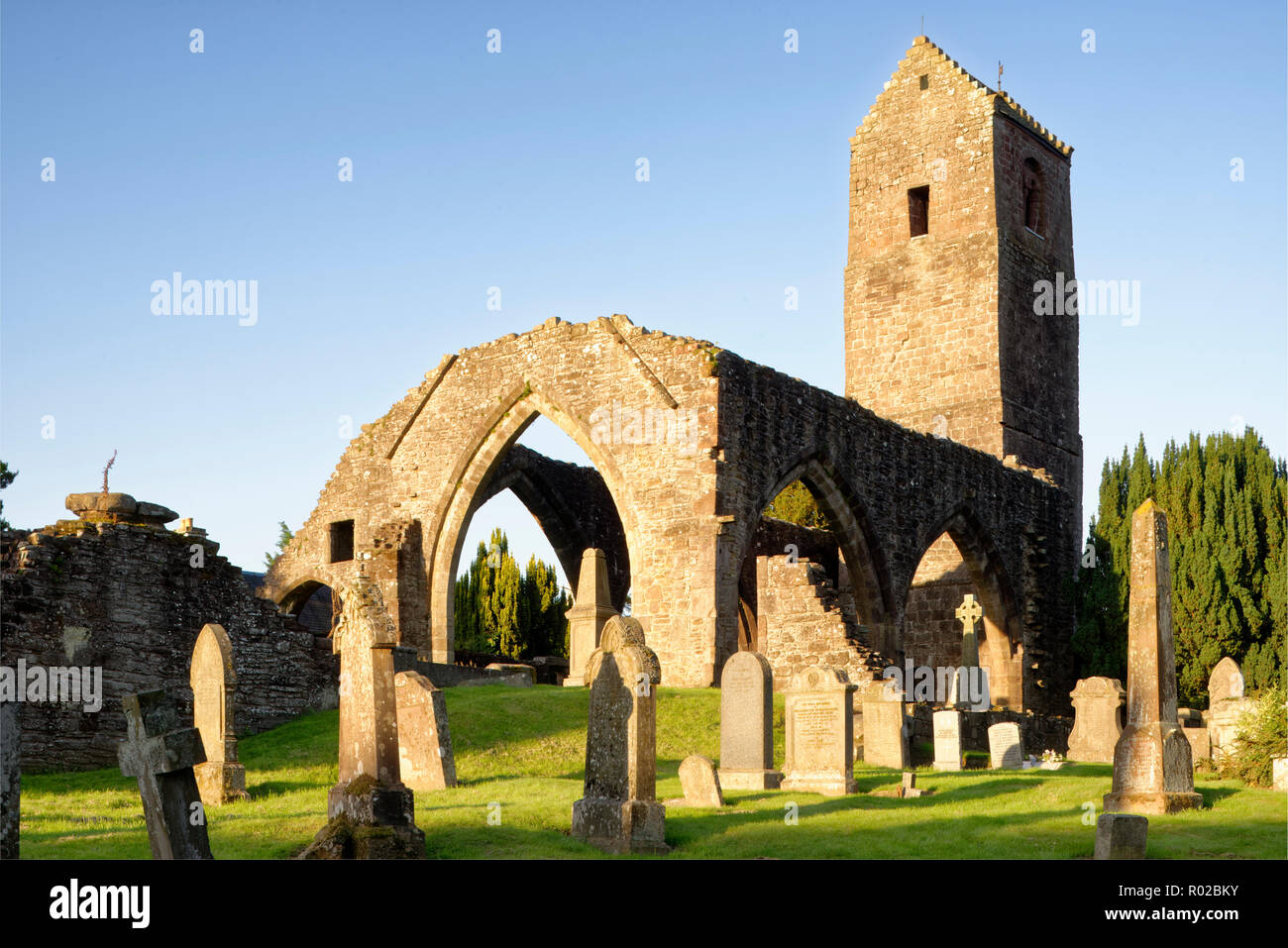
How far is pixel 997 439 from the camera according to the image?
32.3 meters

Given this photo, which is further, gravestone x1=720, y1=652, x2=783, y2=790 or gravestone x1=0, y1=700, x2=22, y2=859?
gravestone x1=720, y1=652, x2=783, y2=790

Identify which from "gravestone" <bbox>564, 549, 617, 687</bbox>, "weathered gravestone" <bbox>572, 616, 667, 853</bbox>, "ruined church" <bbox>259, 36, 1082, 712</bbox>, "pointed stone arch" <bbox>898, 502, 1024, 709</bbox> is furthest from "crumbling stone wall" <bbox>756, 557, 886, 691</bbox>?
"weathered gravestone" <bbox>572, 616, 667, 853</bbox>

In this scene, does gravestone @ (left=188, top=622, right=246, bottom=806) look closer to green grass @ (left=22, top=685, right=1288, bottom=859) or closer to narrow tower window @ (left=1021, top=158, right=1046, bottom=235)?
green grass @ (left=22, top=685, right=1288, bottom=859)

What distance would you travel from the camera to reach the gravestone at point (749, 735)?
605 inches

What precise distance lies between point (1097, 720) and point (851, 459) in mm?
7240

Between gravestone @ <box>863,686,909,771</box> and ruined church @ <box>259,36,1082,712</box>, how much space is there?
4.51 meters

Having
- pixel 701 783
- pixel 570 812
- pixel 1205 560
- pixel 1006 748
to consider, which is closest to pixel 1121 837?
pixel 701 783

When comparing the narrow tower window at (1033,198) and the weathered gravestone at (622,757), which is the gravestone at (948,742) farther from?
the narrow tower window at (1033,198)

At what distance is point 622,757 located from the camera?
1185 cm

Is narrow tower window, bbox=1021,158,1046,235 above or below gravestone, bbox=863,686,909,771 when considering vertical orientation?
above

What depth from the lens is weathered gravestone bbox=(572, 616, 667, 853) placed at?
38.2ft

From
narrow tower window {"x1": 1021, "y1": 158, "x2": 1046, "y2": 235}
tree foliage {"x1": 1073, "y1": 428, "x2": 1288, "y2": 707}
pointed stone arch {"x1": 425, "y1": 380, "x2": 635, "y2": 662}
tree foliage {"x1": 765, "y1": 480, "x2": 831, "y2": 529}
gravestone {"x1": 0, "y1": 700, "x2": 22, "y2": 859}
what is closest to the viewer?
gravestone {"x1": 0, "y1": 700, "x2": 22, "y2": 859}

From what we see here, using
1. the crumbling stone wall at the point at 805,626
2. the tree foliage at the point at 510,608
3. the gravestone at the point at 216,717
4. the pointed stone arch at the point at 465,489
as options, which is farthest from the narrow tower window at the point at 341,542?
the gravestone at the point at 216,717

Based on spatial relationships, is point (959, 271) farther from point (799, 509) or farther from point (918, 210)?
point (799, 509)
